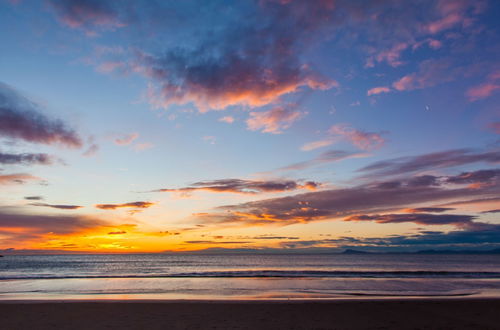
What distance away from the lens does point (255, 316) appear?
15.7 metres

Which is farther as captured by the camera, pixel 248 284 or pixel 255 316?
pixel 248 284

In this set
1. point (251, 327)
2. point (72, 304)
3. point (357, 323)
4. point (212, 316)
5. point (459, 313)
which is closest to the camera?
point (251, 327)

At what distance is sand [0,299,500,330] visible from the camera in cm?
1402

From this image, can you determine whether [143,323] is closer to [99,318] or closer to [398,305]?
[99,318]

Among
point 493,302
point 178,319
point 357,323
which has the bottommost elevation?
point 493,302

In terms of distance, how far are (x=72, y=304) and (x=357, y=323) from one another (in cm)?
1539

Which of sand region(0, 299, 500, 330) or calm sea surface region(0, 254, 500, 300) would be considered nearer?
sand region(0, 299, 500, 330)

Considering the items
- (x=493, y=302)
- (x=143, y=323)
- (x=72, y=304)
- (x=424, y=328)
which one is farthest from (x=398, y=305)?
(x=72, y=304)

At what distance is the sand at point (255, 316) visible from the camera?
552 inches

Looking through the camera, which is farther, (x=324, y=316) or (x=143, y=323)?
(x=324, y=316)

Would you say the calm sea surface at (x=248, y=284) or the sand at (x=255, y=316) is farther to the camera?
the calm sea surface at (x=248, y=284)

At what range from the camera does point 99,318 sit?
50.1ft

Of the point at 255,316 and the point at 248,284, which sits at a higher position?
the point at 255,316

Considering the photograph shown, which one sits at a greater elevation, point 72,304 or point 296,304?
point 72,304
